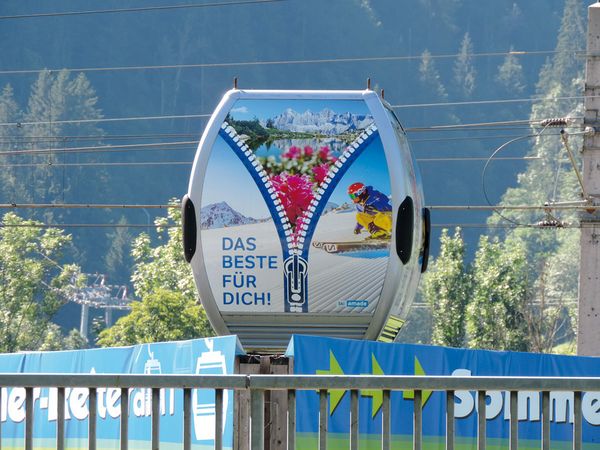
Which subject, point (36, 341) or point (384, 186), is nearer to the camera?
point (384, 186)

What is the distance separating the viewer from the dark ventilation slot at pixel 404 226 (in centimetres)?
1180

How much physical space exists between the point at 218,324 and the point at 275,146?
60.7 inches

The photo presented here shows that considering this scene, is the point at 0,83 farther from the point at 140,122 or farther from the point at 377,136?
the point at 377,136

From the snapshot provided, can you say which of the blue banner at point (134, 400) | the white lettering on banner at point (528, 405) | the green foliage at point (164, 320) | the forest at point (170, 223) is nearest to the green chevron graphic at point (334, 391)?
the blue banner at point (134, 400)

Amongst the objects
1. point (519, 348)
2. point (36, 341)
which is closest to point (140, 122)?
point (36, 341)

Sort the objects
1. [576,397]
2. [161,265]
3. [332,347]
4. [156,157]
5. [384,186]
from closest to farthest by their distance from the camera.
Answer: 1. [576,397]
2. [332,347]
3. [384,186]
4. [161,265]
5. [156,157]

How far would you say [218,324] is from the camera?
39.8ft

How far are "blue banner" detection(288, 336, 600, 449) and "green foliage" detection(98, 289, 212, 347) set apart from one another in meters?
43.4

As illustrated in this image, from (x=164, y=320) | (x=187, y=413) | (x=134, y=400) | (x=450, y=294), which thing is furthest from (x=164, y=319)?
(x=187, y=413)

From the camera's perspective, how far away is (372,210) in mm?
11773

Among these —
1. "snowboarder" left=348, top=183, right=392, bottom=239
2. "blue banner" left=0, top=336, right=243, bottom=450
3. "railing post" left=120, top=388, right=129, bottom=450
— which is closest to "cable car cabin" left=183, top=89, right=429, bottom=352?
"snowboarder" left=348, top=183, right=392, bottom=239

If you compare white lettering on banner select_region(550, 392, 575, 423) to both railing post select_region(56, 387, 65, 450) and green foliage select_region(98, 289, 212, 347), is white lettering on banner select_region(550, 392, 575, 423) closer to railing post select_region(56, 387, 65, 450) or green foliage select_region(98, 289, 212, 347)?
railing post select_region(56, 387, 65, 450)

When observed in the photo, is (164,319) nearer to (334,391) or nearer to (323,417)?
(334,391)

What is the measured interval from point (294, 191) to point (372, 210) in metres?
0.64
